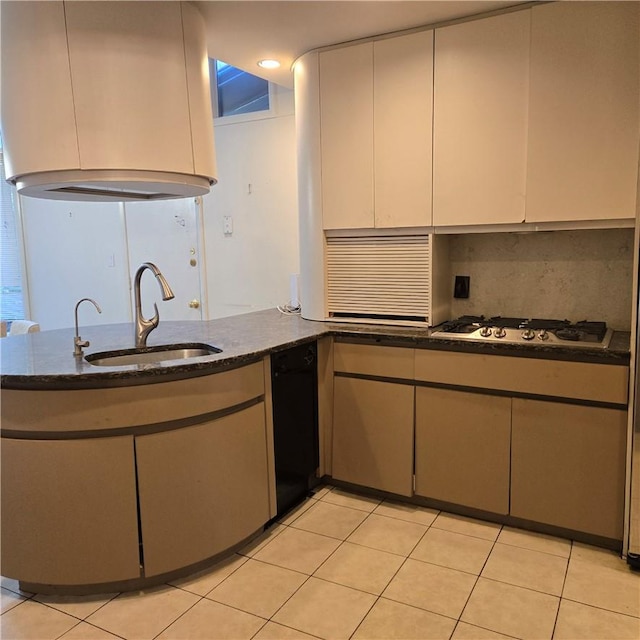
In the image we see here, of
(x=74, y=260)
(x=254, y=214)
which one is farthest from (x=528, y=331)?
(x=74, y=260)

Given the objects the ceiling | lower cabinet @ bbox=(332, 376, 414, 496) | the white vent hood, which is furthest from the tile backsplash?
the white vent hood

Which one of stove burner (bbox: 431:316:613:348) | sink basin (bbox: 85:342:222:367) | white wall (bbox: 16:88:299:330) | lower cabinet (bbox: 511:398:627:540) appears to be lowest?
lower cabinet (bbox: 511:398:627:540)

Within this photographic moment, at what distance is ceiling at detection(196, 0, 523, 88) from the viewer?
91.5 inches

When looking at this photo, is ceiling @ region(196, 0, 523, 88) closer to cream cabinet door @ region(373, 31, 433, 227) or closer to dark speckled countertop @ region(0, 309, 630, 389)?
cream cabinet door @ region(373, 31, 433, 227)

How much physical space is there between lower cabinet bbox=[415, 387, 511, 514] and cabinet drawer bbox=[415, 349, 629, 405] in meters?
0.08

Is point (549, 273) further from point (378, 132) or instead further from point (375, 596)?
point (375, 596)

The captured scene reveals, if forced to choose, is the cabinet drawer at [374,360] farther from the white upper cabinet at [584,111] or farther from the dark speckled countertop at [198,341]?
the white upper cabinet at [584,111]

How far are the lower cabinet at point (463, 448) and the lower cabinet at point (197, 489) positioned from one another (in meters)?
0.87

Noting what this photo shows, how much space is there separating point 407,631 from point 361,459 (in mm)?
1031

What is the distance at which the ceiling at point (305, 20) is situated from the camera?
2324mm

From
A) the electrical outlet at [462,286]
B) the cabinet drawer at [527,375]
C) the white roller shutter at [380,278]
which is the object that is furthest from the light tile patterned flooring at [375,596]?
the electrical outlet at [462,286]

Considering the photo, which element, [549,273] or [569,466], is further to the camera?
[549,273]

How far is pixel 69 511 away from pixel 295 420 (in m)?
1.08

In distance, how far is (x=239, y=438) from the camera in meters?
2.22
